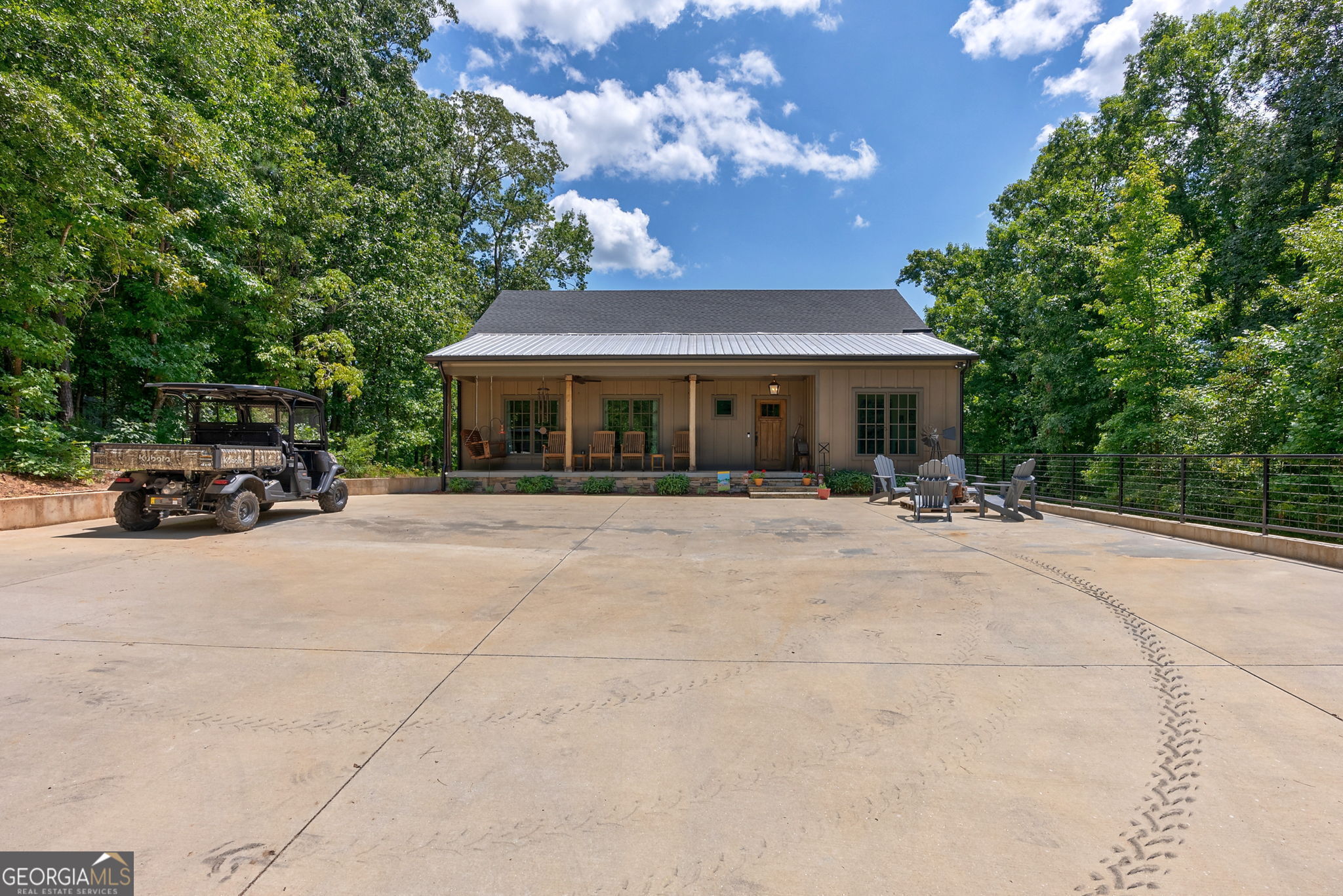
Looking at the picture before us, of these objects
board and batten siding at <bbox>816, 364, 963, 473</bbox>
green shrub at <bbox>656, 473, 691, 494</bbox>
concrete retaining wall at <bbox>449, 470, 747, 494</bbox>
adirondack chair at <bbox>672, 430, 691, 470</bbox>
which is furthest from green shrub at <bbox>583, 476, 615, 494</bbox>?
board and batten siding at <bbox>816, 364, 963, 473</bbox>

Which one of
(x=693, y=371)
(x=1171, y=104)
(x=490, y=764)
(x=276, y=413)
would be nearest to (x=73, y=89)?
(x=276, y=413)

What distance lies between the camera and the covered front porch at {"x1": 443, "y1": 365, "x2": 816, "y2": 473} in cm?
1509

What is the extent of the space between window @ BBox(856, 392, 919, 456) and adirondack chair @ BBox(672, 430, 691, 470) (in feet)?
14.3

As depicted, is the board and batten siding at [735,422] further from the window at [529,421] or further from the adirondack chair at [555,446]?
the window at [529,421]

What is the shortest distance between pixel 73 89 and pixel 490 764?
12.7 m

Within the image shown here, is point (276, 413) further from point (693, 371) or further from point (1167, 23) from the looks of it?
point (1167, 23)

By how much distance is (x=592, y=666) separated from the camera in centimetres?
303

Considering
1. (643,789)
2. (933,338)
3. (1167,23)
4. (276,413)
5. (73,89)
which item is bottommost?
(643,789)

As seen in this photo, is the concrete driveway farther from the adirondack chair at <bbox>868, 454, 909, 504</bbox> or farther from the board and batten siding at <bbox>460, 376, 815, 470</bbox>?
the board and batten siding at <bbox>460, 376, 815, 470</bbox>

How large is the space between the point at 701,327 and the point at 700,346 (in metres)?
2.83

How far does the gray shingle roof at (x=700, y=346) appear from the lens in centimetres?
1341

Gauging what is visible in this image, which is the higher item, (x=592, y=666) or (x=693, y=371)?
(x=693, y=371)

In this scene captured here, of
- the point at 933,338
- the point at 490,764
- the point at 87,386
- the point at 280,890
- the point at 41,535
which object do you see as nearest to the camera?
the point at 280,890

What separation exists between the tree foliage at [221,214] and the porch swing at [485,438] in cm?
297
